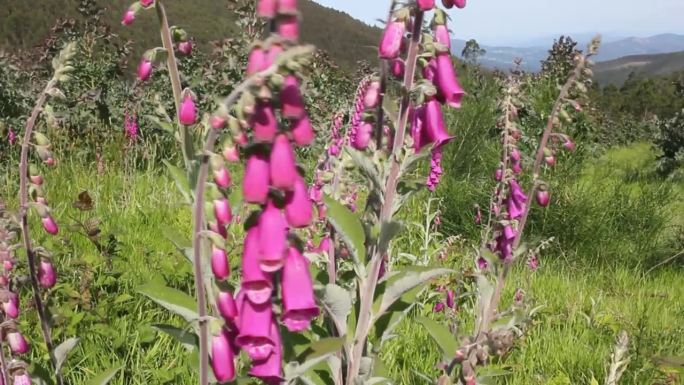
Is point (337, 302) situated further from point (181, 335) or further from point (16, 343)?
point (16, 343)

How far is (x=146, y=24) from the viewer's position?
146 feet

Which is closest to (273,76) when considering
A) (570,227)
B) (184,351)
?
Result: (184,351)

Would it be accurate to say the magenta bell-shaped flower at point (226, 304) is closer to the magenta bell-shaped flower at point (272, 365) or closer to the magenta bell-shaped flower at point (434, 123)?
the magenta bell-shaped flower at point (272, 365)

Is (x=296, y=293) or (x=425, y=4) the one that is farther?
(x=425, y=4)

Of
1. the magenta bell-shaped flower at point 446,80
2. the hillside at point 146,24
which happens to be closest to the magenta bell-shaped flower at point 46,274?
the magenta bell-shaped flower at point 446,80

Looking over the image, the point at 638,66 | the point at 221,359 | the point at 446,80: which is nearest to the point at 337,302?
the point at 221,359

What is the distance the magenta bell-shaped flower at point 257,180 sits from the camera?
982mm

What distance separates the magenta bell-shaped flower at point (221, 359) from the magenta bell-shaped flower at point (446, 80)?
2.83 ft

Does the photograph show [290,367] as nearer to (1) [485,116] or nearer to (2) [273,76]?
(2) [273,76]

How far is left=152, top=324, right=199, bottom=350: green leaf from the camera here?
130cm

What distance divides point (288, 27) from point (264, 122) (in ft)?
0.56

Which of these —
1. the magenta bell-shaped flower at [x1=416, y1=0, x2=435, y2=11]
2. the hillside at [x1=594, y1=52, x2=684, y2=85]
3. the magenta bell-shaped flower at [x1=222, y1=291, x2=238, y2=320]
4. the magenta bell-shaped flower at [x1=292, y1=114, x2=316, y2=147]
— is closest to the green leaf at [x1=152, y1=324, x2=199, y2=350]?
the magenta bell-shaped flower at [x1=222, y1=291, x2=238, y2=320]

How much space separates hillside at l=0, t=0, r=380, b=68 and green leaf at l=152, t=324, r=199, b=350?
29437 millimetres

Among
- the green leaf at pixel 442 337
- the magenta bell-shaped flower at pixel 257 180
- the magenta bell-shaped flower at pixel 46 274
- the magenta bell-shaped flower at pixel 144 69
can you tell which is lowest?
the green leaf at pixel 442 337
